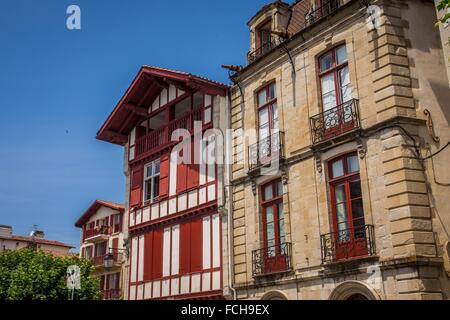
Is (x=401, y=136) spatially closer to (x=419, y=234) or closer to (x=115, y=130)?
(x=419, y=234)

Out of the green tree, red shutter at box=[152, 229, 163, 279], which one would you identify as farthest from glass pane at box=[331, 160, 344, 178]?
the green tree

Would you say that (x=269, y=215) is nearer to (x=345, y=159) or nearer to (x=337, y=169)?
(x=337, y=169)

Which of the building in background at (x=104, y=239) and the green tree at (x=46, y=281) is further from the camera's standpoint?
the building in background at (x=104, y=239)

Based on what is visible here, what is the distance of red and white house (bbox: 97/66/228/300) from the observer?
18328mm

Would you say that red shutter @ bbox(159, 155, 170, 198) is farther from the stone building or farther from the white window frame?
the stone building

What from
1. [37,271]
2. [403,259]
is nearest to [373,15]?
[403,259]

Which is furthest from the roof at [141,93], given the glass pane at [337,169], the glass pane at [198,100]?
the glass pane at [337,169]

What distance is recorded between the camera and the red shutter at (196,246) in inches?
723

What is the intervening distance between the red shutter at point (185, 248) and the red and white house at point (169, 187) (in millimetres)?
35

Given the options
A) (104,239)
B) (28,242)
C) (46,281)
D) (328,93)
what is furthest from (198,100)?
(28,242)

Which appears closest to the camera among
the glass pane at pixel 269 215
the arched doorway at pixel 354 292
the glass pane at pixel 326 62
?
the arched doorway at pixel 354 292

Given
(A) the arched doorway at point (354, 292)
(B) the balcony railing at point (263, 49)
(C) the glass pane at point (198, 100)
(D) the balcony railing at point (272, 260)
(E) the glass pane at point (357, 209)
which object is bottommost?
(A) the arched doorway at point (354, 292)

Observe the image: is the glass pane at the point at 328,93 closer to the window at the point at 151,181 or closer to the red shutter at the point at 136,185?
the window at the point at 151,181

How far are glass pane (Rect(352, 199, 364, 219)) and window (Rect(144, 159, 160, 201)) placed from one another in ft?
31.7
